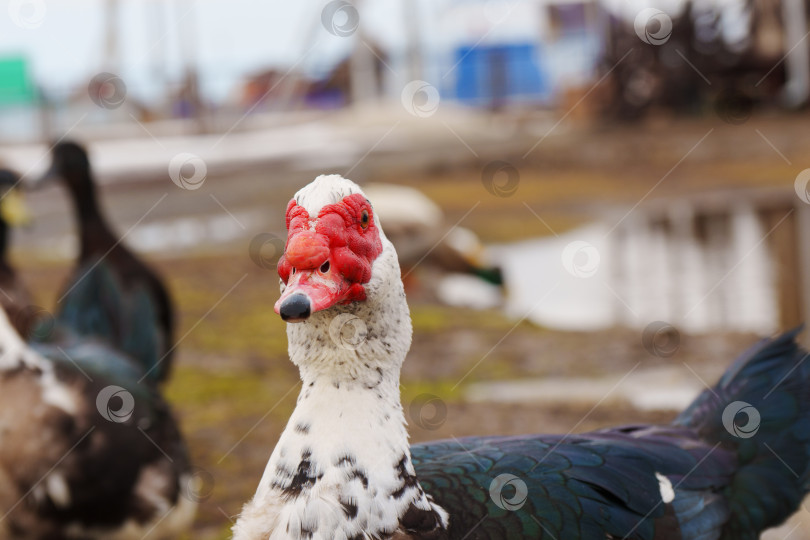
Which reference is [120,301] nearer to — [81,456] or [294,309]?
[81,456]

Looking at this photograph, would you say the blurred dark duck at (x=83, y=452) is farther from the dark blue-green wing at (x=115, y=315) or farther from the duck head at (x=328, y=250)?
the duck head at (x=328, y=250)

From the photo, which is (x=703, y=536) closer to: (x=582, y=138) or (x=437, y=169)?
(x=437, y=169)

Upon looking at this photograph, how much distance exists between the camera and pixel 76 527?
3.21 meters

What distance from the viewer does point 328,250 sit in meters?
1.85

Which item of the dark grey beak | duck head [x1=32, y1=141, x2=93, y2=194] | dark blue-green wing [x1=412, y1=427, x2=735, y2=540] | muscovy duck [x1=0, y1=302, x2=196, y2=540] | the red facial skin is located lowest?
muscovy duck [x1=0, y1=302, x2=196, y2=540]

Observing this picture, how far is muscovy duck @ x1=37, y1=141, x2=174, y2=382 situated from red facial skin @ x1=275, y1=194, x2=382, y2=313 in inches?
83.4

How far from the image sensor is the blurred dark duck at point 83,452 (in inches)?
123

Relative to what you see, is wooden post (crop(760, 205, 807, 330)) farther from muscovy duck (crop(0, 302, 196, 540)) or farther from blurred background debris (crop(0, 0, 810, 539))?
muscovy duck (crop(0, 302, 196, 540))

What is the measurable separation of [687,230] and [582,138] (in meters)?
6.91

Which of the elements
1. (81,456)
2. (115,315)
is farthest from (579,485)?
(115,315)

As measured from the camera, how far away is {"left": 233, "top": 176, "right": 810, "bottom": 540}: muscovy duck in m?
1.89

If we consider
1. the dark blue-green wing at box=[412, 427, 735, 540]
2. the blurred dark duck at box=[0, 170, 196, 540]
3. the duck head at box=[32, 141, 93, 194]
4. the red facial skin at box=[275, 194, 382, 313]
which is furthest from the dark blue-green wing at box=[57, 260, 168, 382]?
the red facial skin at box=[275, 194, 382, 313]

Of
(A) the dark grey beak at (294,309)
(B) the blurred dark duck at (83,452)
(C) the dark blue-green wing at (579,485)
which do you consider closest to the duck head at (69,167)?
(B) the blurred dark duck at (83,452)

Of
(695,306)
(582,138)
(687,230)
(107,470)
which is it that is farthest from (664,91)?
(107,470)
